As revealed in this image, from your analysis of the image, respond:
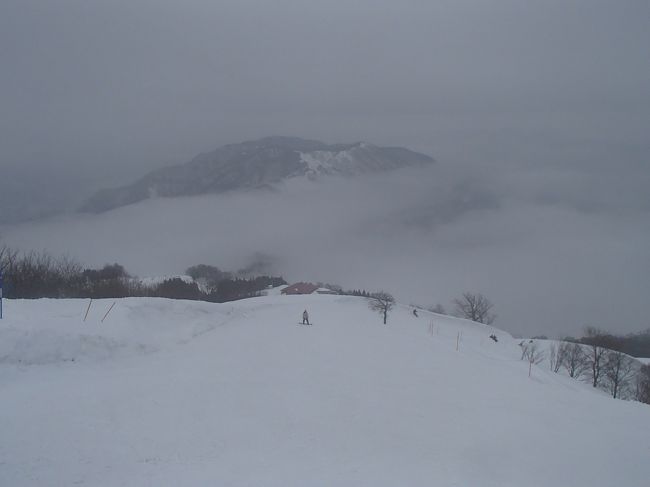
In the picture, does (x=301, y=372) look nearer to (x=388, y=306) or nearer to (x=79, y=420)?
(x=79, y=420)

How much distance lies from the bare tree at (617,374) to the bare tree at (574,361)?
7.85 ft

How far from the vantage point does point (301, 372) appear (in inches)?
794

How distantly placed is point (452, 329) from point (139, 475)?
179 ft

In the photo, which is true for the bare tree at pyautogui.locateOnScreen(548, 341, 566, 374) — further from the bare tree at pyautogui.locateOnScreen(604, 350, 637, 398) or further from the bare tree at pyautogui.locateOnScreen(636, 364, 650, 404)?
the bare tree at pyautogui.locateOnScreen(636, 364, 650, 404)

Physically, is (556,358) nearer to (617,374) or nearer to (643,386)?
(643,386)

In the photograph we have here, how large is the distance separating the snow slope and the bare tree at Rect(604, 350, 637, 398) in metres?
29.1

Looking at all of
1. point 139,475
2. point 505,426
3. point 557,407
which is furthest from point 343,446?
point 557,407

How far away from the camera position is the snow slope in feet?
37.5

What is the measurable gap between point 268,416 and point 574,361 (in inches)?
1982

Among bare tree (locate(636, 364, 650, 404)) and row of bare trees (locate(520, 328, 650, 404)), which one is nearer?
bare tree (locate(636, 364, 650, 404))

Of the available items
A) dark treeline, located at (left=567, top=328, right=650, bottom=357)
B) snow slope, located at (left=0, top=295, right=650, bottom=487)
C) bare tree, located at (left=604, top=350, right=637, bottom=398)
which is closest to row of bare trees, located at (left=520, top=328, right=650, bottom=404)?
bare tree, located at (left=604, top=350, right=637, bottom=398)

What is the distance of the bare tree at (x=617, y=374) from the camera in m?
49.3

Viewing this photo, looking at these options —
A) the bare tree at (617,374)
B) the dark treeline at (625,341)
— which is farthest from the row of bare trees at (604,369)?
the dark treeline at (625,341)

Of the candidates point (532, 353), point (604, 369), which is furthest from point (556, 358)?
point (604, 369)
